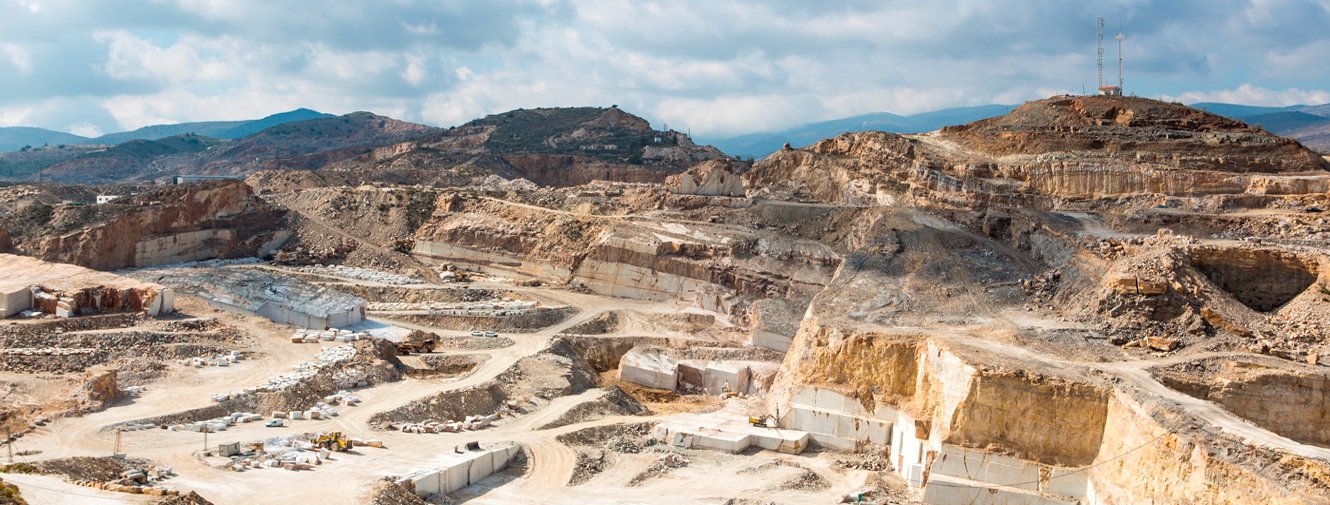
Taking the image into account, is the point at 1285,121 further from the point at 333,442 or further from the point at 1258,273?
the point at 333,442

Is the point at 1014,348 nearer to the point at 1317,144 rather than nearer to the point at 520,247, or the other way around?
the point at 520,247

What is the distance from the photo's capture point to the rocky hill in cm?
9996

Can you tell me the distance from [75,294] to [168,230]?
18321 millimetres

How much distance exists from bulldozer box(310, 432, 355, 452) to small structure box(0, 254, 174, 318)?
1655 cm

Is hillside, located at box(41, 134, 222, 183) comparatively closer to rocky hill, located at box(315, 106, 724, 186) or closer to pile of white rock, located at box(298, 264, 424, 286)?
rocky hill, located at box(315, 106, 724, 186)

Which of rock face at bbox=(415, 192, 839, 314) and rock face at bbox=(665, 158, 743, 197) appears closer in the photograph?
rock face at bbox=(415, 192, 839, 314)

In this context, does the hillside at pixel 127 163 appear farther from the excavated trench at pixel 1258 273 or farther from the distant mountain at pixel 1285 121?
the distant mountain at pixel 1285 121

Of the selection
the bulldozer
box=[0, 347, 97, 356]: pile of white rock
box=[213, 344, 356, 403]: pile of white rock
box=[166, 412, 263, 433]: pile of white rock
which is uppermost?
box=[0, 347, 97, 356]: pile of white rock

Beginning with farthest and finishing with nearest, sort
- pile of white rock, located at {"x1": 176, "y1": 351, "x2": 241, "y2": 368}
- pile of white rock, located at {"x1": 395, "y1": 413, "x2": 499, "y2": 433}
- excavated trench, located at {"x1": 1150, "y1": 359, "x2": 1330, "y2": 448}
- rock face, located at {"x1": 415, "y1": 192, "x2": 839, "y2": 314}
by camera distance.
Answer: rock face, located at {"x1": 415, "y1": 192, "x2": 839, "y2": 314}, pile of white rock, located at {"x1": 176, "y1": 351, "x2": 241, "y2": 368}, pile of white rock, located at {"x1": 395, "y1": 413, "x2": 499, "y2": 433}, excavated trench, located at {"x1": 1150, "y1": 359, "x2": 1330, "y2": 448}

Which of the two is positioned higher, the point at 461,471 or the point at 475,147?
the point at 475,147

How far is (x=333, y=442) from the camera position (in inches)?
1184

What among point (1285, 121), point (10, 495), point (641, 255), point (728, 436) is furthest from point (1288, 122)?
point (10, 495)

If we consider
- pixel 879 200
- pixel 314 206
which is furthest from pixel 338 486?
pixel 314 206

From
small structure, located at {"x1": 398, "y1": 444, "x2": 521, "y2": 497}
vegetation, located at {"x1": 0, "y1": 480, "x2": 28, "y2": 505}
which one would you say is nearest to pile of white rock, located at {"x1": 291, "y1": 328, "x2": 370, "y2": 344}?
small structure, located at {"x1": 398, "y1": 444, "x2": 521, "y2": 497}
